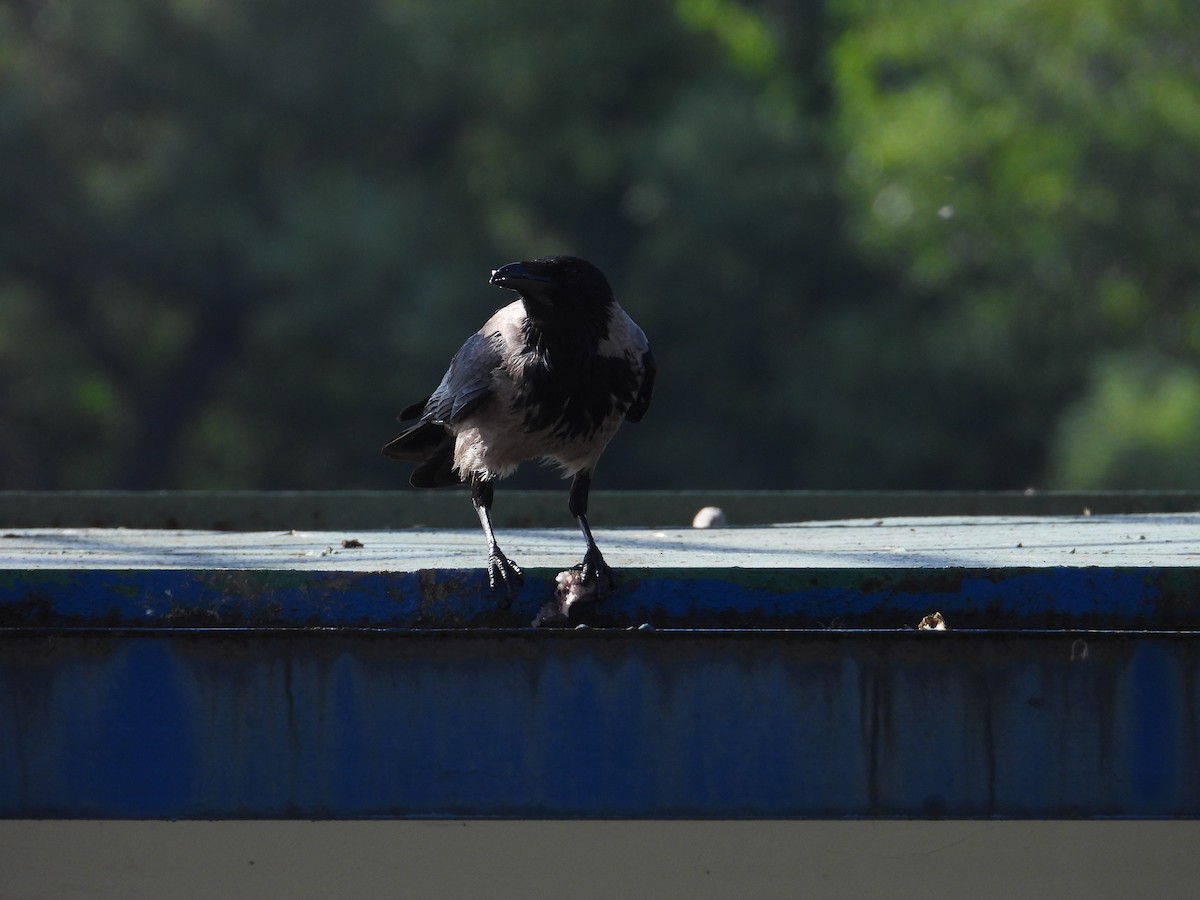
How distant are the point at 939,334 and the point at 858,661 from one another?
1932cm

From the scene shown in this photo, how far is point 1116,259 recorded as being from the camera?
21.5 metres

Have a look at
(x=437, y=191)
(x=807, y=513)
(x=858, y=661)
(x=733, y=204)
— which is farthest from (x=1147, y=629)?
(x=437, y=191)

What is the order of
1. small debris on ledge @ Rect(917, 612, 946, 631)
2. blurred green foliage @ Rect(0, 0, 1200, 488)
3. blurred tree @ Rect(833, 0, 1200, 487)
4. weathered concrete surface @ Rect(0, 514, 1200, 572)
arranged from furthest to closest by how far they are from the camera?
blurred green foliage @ Rect(0, 0, 1200, 488)
blurred tree @ Rect(833, 0, 1200, 487)
weathered concrete surface @ Rect(0, 514, 1200, 572)
small debris on ledge @ Rect(917, 612, 946, 631)

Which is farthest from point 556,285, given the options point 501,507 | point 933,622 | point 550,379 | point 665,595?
point 501,507

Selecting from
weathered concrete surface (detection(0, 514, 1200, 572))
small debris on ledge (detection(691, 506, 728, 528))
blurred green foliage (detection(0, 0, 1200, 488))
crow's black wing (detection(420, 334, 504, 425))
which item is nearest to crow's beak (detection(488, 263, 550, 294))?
crow's black wing (detection(420, 334, 504, 425))

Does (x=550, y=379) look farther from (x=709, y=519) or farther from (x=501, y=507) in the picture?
(x=501, y=507)

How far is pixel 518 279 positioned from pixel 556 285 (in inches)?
4.3

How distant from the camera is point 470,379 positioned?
16.8 ft

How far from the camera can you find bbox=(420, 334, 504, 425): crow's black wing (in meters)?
5.06

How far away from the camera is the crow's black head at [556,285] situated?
191 inches

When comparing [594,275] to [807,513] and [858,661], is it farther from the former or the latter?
[807,513]

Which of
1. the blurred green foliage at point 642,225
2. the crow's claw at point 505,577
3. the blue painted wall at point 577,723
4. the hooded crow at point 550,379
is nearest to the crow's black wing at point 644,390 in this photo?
the hooded crow at point 550,379

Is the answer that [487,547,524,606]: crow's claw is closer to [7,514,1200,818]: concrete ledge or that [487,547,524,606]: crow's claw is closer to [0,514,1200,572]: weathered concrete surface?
[0,514,1200,572]: weathered concrete surface

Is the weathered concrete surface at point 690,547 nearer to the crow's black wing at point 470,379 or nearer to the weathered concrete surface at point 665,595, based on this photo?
the weathered concrete surface at point 665,595
